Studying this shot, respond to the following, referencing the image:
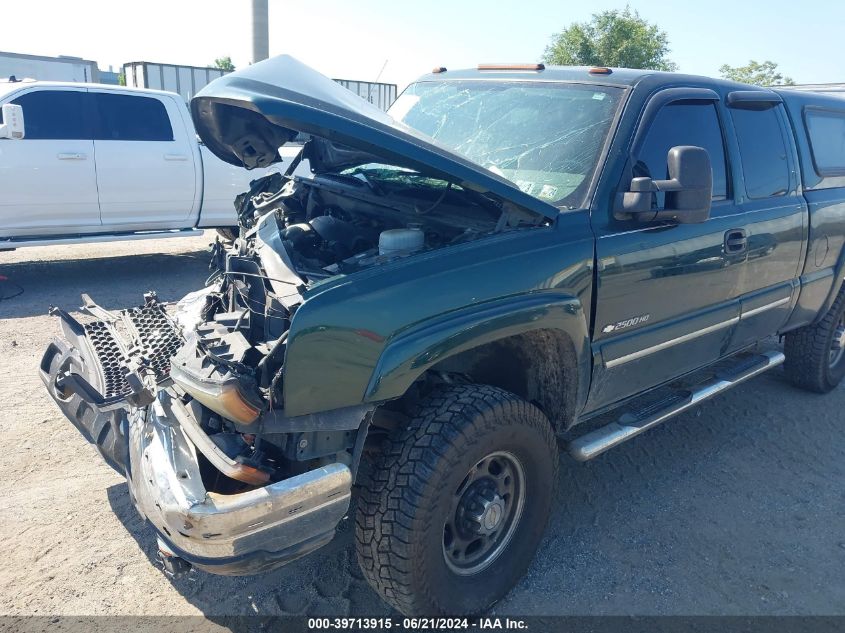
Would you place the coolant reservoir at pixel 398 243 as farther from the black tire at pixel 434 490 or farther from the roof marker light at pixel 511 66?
the roof marker light at pixel 511 66

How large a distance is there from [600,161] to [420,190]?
0.83 meters

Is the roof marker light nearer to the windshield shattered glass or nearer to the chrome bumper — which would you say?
the windshield shattered glass

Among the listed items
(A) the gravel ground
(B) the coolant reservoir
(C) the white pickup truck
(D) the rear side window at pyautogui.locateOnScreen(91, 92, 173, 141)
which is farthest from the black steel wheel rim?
(D) the rear side window at pyautogui.locateOnScreen(91, 92, 173, 141)

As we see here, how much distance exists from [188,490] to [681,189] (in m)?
2.25

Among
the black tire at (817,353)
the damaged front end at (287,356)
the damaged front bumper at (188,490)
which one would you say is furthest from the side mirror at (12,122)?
the black tire at (817,353)

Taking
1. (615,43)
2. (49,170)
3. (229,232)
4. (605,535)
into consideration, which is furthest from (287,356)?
(615,43)

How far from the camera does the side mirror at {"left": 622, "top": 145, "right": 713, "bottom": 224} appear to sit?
9.25 ft

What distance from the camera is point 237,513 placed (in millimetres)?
2008

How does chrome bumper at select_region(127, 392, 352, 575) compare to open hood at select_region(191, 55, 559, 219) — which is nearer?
chrome bumper at select_region(127, 392, 352, 575)

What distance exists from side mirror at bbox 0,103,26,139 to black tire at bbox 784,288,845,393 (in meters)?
7.23

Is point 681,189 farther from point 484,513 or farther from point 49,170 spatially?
point 49,170

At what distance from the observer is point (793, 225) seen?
3.93 m

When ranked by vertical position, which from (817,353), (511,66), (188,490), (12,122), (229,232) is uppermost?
(511,66)

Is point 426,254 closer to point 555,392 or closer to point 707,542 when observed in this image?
point 555,392
